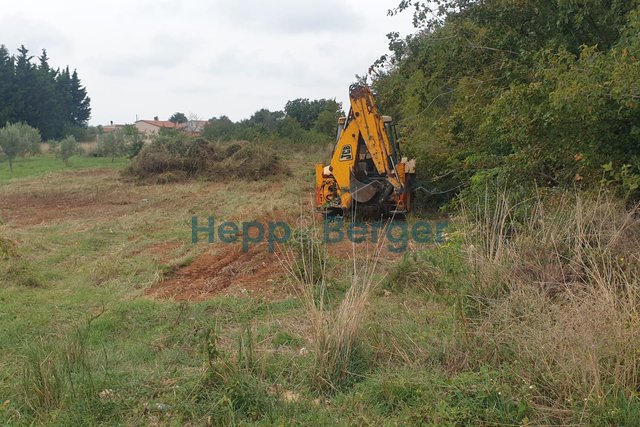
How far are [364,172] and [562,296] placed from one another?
7760mm

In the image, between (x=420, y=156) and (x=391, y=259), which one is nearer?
(x=391, y=259)

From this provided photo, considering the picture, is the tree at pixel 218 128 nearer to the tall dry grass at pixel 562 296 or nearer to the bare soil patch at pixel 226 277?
the bare soil patch at pixel 226 277

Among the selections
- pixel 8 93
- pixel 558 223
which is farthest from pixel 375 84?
pixel 8 93

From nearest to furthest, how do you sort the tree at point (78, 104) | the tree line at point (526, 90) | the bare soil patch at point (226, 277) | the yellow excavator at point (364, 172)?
the tree line at point (526, 90), the bare soil patch at point (226, 277), the yellow excavator at point (364, 172), the tree at point (78, 104)

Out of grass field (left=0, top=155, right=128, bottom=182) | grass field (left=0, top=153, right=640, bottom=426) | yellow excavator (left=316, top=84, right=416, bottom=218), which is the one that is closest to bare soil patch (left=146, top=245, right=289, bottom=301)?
grass field (left=0, top=153, right=640, bottom=426)

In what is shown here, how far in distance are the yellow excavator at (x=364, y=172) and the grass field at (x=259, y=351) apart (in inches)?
133

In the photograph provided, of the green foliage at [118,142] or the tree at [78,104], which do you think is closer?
the green foliage at [118,142]

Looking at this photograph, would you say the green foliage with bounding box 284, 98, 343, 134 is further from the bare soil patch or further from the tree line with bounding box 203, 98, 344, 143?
the bare soil patch

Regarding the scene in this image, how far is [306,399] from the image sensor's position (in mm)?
3727

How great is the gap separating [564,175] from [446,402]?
4.93 m

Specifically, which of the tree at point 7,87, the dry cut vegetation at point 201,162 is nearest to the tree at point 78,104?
the tree at point 7,87

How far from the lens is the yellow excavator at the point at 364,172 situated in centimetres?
1154

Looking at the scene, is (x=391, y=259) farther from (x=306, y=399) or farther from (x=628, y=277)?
(x=306, y=399)

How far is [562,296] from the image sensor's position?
4.52 m
